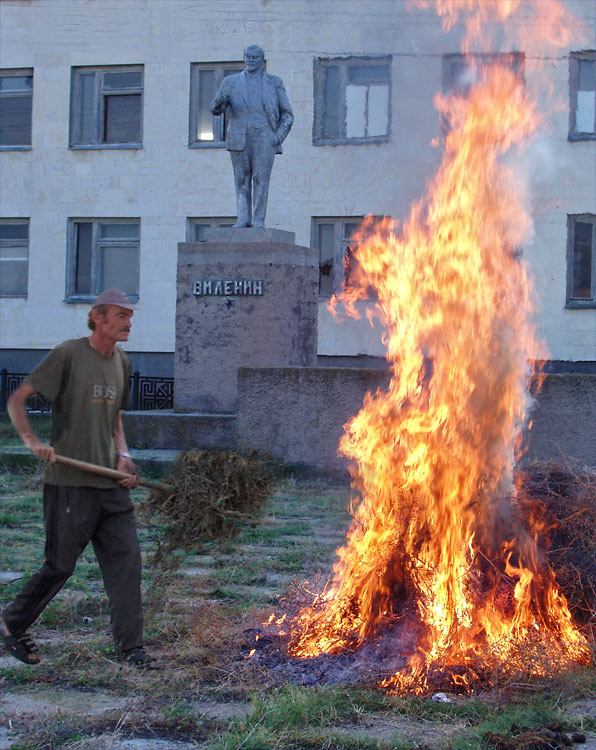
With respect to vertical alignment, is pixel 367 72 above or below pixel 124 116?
above

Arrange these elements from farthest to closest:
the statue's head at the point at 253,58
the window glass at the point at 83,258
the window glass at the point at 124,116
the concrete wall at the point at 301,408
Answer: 1. the window glass at the point at 83,258
2. the window glass at the point at 124,116
3. the statue's head at the point at 253,58
4. the concrete wall at the point at 301,408

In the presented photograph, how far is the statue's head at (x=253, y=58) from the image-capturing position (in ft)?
44.3

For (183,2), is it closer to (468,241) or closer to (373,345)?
(373,345)

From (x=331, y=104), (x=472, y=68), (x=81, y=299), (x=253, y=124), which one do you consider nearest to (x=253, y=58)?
(x=253, y=124)

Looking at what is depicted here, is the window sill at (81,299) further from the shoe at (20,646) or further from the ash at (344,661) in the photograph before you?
the ash at (344,661)

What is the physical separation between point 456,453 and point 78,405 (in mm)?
2118

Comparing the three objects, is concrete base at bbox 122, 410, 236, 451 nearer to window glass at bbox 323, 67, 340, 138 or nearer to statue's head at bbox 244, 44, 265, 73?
statue's head at bbox 244, 44, 265, 73

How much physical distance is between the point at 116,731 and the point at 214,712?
1.51 ft

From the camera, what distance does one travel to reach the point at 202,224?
22.0m

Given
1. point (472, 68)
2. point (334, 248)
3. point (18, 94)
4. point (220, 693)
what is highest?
point (18, 94)

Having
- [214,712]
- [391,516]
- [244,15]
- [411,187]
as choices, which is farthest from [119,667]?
[244,15]

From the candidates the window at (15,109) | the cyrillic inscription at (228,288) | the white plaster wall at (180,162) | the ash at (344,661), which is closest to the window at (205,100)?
the white plaster wall at (180,162)

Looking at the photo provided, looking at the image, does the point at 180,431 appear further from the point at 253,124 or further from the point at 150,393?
the point at 150,393

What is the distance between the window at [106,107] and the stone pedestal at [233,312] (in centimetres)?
971
